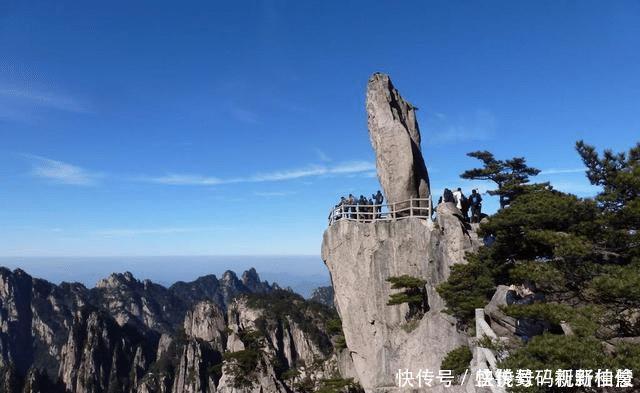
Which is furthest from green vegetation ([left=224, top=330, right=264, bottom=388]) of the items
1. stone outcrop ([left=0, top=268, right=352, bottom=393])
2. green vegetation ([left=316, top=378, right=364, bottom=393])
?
green vegetation ([left=316, top=378, right=364, bottom=393])

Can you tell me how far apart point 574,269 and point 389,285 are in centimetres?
1626

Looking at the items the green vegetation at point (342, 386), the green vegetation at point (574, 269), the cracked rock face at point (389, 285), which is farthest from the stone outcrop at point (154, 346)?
the green vegetation at point (574, 269)

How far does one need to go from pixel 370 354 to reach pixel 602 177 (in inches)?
Result: 794

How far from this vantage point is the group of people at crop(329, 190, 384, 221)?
30.1m

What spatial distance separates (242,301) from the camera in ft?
355

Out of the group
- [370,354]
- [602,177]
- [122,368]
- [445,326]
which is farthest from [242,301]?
[602,177]

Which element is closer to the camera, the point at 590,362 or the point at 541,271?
the point at 590,362

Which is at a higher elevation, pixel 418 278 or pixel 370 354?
pixel 418 278

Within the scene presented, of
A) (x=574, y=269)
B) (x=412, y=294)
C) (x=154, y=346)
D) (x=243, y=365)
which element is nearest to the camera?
(x=574, y=269)

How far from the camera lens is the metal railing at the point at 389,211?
1120 inches

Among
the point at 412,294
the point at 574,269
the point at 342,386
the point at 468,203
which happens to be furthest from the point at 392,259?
the point at 574,269

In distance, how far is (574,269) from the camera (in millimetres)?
13547

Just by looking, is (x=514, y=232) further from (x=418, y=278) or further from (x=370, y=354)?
(x=370, y=354)

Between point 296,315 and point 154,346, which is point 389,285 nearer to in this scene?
point 296,315
